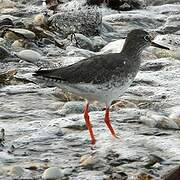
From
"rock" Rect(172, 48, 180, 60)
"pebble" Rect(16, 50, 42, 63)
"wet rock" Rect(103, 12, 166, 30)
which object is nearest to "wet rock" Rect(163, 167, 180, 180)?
"pebble" Rect(16, 50, 42, 63)

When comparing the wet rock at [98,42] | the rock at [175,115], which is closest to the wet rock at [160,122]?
the rock at [175,115]

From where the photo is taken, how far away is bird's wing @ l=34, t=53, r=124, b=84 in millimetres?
6641

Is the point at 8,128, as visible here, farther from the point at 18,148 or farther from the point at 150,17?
the point at 150,17

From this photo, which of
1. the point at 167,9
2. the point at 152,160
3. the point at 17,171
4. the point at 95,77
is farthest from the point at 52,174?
the point at 167,9

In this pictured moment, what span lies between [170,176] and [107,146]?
146cm

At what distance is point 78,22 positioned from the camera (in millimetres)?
12211

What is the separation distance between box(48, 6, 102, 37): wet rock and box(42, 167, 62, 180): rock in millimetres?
6711

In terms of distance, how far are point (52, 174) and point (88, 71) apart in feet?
5.04

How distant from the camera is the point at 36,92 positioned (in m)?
8.78

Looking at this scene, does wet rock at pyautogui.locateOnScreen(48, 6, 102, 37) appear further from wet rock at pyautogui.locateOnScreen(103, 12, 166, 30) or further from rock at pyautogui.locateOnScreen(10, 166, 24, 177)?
rock at pyautogui.locateOnScreen(10, 166, 24, 177)

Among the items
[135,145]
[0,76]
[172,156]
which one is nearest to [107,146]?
[135,145]

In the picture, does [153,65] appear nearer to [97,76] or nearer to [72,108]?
[72,108]

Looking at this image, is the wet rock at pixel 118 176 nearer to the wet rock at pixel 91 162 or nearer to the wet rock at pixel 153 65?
the wet rock at pixel 91 162

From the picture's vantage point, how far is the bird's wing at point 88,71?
664 cm
